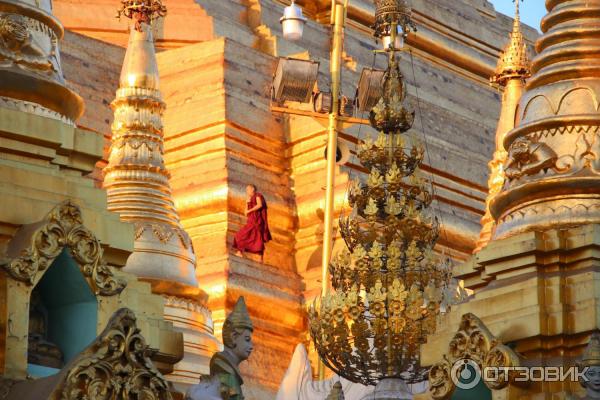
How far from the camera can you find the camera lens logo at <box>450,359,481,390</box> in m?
14.0

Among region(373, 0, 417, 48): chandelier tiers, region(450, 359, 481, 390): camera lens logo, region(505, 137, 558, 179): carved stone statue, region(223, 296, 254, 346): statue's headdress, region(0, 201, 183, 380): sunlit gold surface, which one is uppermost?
region(373, 0, 417, 48): chandelier tiers

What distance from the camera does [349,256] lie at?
16.9 metres

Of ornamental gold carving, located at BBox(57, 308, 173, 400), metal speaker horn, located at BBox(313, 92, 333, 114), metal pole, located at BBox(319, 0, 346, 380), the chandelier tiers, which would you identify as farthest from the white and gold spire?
ornamental gold carving, located at BBox(57, 308, 173, 400)

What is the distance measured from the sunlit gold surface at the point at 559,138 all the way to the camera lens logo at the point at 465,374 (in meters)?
1.22

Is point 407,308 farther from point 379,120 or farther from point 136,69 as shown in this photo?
point 136,69

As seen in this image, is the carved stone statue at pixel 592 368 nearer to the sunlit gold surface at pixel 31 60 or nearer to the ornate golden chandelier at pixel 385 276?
the ornate golden chandelier at pixel 385 276

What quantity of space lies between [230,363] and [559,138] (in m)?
3.18

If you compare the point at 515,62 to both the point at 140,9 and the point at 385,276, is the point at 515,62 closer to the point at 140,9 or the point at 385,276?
the point at 140,9

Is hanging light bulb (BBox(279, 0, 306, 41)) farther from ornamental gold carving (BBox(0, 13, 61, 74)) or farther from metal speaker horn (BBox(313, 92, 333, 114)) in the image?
ornamental gold carving (BBox(0, 13, 61, 74))

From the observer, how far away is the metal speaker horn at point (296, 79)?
24.6 m

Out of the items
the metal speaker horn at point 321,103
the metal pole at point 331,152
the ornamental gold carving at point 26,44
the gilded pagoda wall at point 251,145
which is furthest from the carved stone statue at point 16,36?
the gilded pagoda wall at point 251,145

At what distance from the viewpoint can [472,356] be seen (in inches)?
549

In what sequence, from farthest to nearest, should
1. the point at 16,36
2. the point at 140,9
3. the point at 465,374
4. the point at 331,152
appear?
1. the point at 140,9
2. the point at 331,152
3. the point at 16,36
4. the point at 465,374

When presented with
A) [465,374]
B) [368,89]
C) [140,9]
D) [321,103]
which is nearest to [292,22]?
[321,103]
